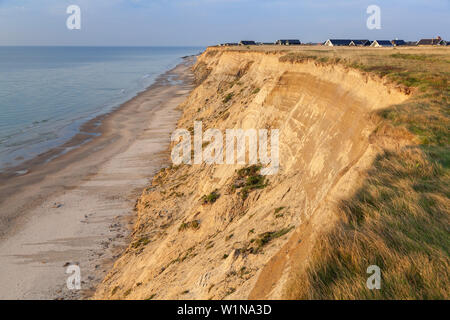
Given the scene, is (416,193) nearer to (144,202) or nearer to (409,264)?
(409,264)

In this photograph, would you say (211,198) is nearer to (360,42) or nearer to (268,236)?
(268,236)

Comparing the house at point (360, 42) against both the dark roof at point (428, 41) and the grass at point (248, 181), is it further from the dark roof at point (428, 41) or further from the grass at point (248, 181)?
the grass at point (248, 181)

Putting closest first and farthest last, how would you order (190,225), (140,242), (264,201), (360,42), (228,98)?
(264,201) → (190,225) → (140,242) → (228,98) → (360,42)

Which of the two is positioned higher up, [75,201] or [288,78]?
[288,78]

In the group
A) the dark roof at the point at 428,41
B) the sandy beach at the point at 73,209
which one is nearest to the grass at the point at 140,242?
the sandy beach at the point at 73,209

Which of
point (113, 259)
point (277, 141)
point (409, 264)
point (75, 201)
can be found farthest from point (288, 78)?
point (409, 264)

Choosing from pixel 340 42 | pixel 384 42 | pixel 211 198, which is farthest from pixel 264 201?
pixel 340 42
